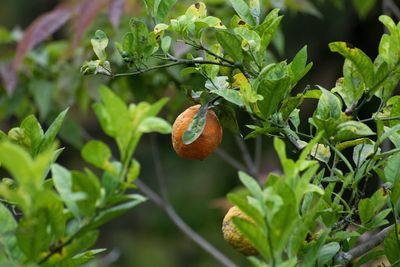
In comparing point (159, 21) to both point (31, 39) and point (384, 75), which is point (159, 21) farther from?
point (31, 39)

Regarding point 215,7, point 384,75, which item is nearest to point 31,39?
point 215,7

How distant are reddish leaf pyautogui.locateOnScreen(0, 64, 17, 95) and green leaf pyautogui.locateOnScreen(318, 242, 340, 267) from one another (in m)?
1.00

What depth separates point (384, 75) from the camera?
70 cm

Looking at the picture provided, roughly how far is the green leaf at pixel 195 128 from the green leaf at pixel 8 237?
7.7 inches

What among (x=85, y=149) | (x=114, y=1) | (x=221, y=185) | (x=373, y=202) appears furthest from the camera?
(x=221, y=185)

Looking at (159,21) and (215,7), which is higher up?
(159,21)

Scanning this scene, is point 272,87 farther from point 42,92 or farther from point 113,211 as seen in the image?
point 42,92

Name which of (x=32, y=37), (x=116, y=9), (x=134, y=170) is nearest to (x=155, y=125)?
(x=134, y=170)

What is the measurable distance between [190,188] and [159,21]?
2.69 metres

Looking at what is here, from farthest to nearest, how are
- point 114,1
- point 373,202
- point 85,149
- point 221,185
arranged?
point 221,185
point 114,1
point 373,202
point 85,149

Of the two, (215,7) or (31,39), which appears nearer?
(31,39)

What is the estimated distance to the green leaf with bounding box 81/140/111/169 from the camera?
52cm

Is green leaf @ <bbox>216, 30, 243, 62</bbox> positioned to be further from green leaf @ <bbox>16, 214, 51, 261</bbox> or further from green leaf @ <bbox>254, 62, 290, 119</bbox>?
green leaf @ <bbox>16, 214, 51, 261</bbox>

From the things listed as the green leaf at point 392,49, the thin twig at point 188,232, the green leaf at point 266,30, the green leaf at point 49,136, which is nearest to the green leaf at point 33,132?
the green leaf at point 49,136
